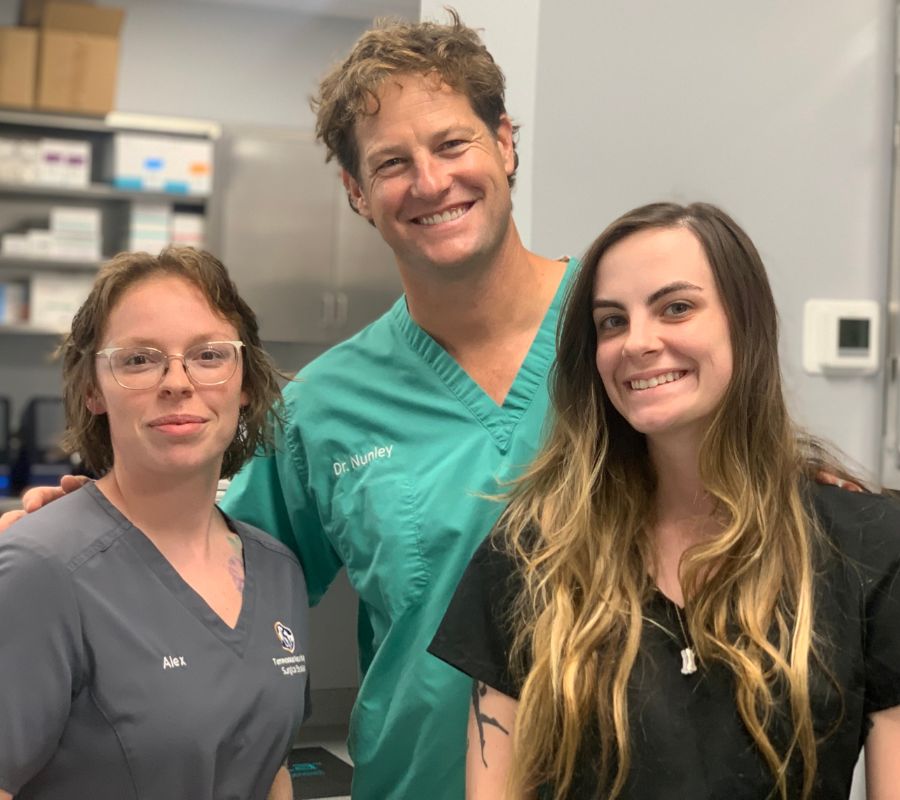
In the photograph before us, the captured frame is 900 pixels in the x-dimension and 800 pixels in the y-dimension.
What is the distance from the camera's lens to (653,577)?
1.43m

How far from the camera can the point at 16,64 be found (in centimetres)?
546

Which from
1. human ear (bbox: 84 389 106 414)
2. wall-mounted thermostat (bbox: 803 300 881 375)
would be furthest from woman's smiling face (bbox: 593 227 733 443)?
wall-mounted thermostat (bbox: 803 300 881 375)

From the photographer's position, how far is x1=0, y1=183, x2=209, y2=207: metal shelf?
566 centimetres

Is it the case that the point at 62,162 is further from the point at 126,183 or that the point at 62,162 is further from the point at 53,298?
the point at 53,298

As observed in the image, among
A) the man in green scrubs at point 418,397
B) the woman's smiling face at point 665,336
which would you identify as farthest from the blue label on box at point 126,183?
the woman's smiling face at point 665,336

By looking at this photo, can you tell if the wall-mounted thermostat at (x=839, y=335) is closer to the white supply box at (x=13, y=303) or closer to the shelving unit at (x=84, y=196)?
the shelving unit at (x=84, y=196)

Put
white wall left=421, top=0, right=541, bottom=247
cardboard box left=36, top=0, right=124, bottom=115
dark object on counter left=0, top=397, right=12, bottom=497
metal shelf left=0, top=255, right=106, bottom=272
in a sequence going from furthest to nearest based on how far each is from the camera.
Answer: metal shelf left=0, top=255, right=106, bottom=272, cardboard box left=36, top=0, right=124, bottom=115, dark object on counter left=0, top=397, right=12, bottom=497, white wall left=421, top=0, right=541, bottom=247

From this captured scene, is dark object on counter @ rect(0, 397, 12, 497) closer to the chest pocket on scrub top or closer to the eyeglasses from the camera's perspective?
the chest pocket on scrub top

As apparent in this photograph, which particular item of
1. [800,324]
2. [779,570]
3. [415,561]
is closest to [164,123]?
[800,324]

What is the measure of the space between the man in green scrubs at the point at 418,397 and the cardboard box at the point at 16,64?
4.19 metres

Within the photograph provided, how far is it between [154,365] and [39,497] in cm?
24

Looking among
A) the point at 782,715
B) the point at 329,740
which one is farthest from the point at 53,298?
the point at 782,715

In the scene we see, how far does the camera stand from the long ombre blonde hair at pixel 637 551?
52.0 inches

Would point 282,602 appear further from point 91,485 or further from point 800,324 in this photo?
point 800,324
